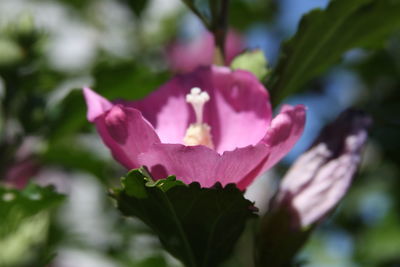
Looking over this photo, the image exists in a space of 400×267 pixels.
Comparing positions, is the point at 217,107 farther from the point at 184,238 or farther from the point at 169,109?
the point at 184,238

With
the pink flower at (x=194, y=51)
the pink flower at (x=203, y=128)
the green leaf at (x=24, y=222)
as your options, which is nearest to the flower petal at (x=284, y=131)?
the pink flower at (x=203, y=128)

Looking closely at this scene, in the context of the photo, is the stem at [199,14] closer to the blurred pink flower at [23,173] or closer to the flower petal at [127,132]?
the flower petal at [127,132]

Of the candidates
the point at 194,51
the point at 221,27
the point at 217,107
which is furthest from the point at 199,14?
the point at 194,51

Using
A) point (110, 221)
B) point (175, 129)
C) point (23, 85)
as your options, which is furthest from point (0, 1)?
point (175, 129)

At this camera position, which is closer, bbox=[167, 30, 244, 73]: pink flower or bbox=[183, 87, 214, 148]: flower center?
bbox=[183, 87, 214, 148]: flower center

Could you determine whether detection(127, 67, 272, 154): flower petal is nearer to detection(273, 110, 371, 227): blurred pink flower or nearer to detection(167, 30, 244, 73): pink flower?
detection(273, 110, 371, 227): blurred pink flower

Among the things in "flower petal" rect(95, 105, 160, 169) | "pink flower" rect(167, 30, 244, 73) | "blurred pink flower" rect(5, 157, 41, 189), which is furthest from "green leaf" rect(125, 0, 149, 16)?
"pink flower" rect(167, 30, 244, 73)
